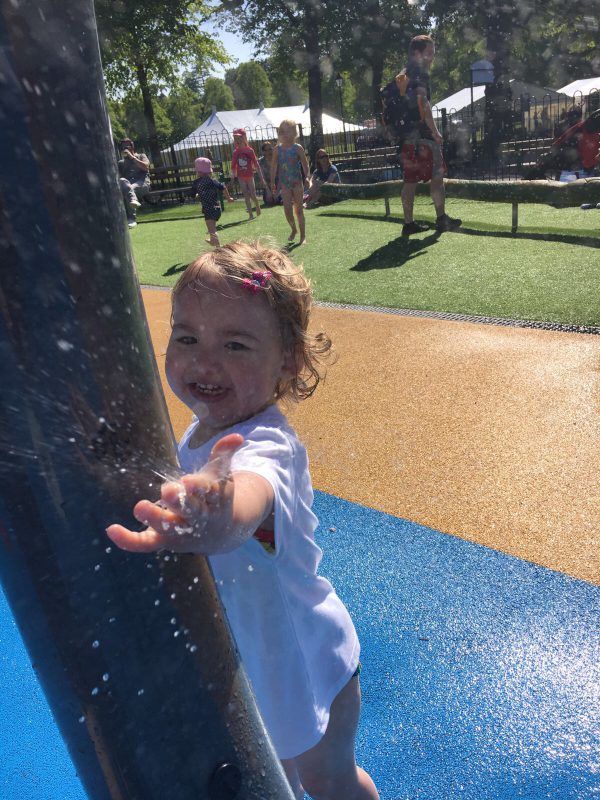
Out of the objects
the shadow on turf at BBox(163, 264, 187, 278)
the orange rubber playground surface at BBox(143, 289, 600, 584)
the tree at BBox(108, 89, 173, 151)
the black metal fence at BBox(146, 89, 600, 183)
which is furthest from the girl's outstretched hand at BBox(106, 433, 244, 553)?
the tree at BBox(108, 89, 173, 151)

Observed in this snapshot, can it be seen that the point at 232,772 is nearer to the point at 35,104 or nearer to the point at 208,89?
the point at 35,104

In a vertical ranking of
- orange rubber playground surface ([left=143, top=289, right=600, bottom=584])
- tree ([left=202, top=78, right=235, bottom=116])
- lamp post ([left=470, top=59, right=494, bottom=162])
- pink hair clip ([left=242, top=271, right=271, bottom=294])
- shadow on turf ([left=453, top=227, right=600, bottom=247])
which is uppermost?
tree ([left=202, top=78, right=235, bottom=116])

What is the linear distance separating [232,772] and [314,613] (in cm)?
41

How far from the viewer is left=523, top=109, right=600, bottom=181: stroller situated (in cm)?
1410

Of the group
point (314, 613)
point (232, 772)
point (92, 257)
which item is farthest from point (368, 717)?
point (92, 257)

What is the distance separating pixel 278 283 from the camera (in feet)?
4.94

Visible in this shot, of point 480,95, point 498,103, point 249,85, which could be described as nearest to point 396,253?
point 498,103

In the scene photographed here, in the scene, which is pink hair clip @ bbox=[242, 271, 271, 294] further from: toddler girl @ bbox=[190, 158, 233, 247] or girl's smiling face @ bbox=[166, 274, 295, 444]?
toddler girl @ bbox=[190, 158, 233, 247]

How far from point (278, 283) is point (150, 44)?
127 ft

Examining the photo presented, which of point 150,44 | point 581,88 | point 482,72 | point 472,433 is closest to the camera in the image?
point 472,433

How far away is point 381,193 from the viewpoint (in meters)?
12.3

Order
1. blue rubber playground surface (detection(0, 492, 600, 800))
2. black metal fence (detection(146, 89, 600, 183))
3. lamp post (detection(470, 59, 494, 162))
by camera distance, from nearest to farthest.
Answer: blue rubber playground surface (detection(0, 492, 600, 800)) → black metal fence (detection(146, 89, 600, 183)) → lamp post (detection(470, 59, 494, 162))

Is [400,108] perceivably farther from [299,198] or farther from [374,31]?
[374,31]

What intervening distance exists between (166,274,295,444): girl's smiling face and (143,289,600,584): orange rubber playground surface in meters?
1.89
